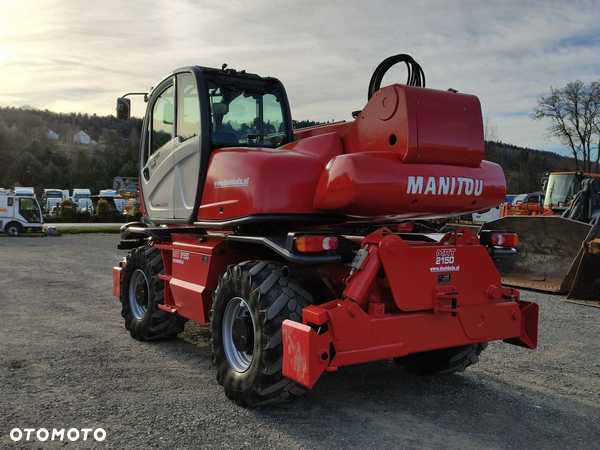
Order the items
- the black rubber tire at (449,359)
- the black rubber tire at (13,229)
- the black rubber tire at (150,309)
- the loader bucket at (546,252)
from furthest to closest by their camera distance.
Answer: the black rubber tire at (13,229), the loader bucket at (546,252), the black rubber tire at (150,309), the black rubber tire at (449,359)

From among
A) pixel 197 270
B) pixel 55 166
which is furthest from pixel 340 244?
pixel 55 166

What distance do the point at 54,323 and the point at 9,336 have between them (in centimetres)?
81

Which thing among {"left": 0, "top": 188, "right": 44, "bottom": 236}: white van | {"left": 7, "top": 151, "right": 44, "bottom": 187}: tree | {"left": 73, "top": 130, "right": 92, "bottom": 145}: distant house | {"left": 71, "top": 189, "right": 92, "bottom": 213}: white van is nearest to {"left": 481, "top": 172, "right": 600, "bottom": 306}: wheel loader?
{"left": 0, "top": 188, "right": 44, "bottom": 236}: white van

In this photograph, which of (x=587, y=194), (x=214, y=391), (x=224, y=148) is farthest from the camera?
(x=587, y=194)

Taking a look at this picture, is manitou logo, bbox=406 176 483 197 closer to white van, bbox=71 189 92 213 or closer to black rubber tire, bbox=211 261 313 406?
black rubber tire, bbox=211 261 313 406

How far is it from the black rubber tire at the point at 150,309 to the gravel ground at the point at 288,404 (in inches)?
5.9

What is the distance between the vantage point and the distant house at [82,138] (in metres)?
123

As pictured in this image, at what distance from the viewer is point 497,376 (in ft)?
17.6

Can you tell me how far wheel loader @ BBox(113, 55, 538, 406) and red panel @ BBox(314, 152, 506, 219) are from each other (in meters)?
0.01

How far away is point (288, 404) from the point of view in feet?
14.7

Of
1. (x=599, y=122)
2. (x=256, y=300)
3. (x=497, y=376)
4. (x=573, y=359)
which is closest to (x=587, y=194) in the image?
(x=573, y=359)

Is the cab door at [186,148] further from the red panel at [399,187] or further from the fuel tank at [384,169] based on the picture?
the red panel at [399,187]

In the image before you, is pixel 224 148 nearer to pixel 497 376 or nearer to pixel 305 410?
pixel 305 410

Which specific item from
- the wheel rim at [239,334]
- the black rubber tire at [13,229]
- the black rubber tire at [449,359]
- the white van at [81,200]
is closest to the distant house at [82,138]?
the white van at [81,200]
